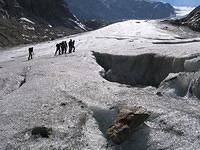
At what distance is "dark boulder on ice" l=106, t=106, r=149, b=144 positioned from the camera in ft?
39.5

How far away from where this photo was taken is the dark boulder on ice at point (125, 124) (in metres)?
12.0

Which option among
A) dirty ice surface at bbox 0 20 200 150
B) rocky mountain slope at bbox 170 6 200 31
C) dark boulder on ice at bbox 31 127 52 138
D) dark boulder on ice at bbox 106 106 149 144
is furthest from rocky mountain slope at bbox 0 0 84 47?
dark boulder on ice at bbox 106 106 149 144

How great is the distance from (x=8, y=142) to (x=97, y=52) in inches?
948

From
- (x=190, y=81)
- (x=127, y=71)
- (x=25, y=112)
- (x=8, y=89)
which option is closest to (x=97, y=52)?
(x=127, y=71)

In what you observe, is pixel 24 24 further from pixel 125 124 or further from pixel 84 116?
pixel 125 124

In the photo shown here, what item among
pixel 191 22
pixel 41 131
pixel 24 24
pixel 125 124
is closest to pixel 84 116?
pixel 41 131

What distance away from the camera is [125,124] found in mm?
12258

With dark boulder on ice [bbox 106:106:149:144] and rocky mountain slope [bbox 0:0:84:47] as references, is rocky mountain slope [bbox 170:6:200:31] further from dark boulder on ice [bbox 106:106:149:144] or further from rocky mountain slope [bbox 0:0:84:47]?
Answer: dark boulder on ice [bbox 106:106:149:144]

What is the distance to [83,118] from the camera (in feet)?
45.3

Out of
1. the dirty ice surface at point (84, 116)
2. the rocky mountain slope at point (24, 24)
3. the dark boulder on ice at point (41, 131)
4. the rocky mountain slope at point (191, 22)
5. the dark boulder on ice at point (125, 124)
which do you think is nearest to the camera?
the dirty ice surface at point (84, 116)

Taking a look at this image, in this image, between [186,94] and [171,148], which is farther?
[186,94]

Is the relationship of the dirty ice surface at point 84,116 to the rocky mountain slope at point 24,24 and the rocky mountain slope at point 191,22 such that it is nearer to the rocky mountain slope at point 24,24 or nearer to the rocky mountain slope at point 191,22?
the rocky mountain slope at point 191,22

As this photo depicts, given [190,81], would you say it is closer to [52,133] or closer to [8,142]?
[52,133]

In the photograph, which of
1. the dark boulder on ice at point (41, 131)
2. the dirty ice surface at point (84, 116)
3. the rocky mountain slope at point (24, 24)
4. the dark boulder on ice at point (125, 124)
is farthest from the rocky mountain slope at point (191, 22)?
the dark boulder on ice at point (41, 131)
